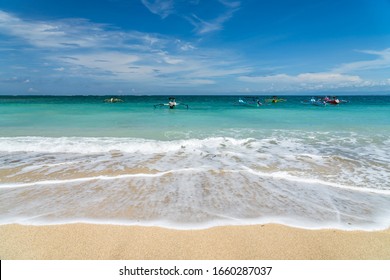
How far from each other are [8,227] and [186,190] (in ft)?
11.1

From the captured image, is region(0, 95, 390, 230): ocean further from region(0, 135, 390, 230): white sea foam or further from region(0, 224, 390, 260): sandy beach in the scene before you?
region(0, 224, 390, 260): sandy beach

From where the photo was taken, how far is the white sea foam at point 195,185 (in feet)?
15.2

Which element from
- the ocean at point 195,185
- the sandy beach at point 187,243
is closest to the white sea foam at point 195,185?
the ocean at point 195,185

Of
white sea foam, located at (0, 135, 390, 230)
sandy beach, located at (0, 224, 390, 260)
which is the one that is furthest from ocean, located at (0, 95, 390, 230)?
sandy beach, located at (0, 224, 390, 260)

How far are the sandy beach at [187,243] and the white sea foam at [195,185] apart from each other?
0.29m

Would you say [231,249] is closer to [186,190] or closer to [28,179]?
[186,190]

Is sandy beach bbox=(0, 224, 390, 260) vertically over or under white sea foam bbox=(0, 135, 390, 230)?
over

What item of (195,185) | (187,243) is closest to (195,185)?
(195,185)

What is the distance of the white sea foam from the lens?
15.2 ft

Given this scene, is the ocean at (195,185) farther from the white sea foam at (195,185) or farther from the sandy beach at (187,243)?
the sandy beach at (187,243)

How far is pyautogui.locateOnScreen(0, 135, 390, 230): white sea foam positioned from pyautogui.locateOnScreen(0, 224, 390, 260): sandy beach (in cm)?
29

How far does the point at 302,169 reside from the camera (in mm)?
7676

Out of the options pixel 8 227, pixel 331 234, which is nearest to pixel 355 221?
pixel 331 234

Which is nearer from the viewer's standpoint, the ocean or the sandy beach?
the sandy beach
